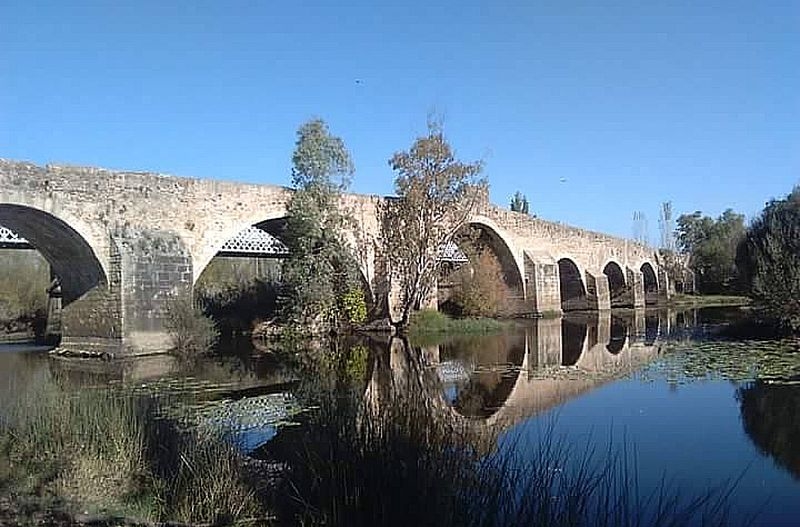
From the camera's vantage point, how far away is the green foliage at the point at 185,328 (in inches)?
700

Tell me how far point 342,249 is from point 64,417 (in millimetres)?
17338

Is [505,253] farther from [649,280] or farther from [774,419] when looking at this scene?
[649,280]

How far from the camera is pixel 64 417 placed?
5.75m

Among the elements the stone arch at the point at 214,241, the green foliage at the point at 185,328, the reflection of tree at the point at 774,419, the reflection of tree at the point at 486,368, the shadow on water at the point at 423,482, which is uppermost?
the stone arch at the point at 214,241

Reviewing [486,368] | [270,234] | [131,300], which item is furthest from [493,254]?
[486,368]

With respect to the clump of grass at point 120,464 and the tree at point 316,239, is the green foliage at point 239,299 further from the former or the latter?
the clump of grass at point 120,464

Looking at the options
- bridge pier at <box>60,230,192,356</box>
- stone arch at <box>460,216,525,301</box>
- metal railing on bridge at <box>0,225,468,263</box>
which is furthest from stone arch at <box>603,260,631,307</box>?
bridge pier at <box>60,230,192,356</box>

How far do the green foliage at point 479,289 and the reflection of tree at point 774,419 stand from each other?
17.3 m

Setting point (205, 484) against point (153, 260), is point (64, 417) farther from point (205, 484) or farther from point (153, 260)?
point (153, 260)

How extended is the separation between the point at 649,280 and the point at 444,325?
36296 mm

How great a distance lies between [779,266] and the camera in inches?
687

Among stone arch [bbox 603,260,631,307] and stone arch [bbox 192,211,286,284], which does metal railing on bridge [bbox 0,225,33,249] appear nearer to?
stone arch [bbox 192,211,286,284]

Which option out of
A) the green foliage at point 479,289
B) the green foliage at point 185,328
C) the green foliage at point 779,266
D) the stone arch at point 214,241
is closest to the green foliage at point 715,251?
the green foliage at point 479,289

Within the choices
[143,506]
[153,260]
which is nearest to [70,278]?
[153,260]
